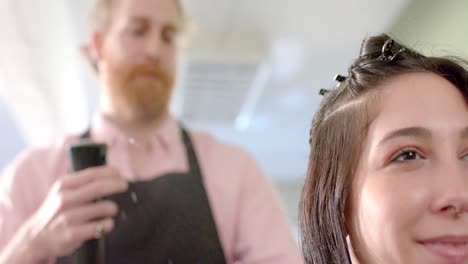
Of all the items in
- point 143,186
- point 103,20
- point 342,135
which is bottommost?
point 143,186

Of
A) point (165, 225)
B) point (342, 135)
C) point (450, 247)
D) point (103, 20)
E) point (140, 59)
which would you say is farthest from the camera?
point (103, 20)

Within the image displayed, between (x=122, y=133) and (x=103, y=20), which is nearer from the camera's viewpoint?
(x=122, y=133)

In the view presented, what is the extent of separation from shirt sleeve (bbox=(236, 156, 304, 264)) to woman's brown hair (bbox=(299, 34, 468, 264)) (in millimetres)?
250

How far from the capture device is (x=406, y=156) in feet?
1.54

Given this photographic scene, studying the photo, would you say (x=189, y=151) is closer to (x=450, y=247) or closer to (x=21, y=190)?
(x=21, y=190)

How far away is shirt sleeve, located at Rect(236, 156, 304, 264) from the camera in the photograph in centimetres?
84

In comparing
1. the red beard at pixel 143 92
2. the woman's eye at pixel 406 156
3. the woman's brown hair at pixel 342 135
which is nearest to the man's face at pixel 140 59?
the red beard at pixel 143 92

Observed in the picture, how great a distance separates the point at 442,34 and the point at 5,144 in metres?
2.28

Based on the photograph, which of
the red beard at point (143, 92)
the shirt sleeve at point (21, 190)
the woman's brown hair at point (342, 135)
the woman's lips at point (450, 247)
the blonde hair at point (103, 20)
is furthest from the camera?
the blonde hair at point (103, 20)

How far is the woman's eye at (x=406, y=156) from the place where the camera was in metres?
0.47

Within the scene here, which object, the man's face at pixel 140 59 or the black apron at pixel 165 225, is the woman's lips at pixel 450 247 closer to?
the black apron at pixel 165 225

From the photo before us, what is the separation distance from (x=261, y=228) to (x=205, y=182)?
0.13m

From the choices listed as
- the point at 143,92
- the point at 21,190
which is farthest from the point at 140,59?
the point at 21,190

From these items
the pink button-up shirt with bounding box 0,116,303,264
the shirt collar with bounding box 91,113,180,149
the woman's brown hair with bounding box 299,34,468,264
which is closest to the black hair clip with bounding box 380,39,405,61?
the woman's brown hair with bounding box 299,34,468,264
